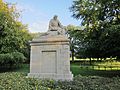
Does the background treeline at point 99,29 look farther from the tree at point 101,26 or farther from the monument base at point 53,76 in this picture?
A: the monument base at point 53,76

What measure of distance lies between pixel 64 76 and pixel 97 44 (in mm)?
8714

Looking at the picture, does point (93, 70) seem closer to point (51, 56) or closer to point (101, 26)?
point (101, 26)

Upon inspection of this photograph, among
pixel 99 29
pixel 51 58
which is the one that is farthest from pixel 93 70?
pixel 51 58

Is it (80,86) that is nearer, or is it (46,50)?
(80,86)

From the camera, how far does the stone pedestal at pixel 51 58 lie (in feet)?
31.7

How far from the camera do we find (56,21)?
1056 centimetres

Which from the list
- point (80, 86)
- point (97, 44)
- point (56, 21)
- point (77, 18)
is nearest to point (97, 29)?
point (97, 44)

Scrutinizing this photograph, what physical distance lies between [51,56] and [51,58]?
0.10 meters

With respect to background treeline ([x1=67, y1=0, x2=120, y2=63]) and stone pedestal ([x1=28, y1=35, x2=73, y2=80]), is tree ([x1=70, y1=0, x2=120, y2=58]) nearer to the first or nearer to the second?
background treeline ([x1=67, y1=0, x2=120, y2=63])

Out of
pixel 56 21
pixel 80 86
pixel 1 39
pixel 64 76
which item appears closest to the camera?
pixel 80 86

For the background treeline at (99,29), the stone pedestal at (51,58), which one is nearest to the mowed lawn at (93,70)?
the background treeline at (99,29)

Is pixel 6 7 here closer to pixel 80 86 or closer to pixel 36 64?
pixel 36 64

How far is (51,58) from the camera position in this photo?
9875 millimetres

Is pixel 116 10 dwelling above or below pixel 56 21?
above
